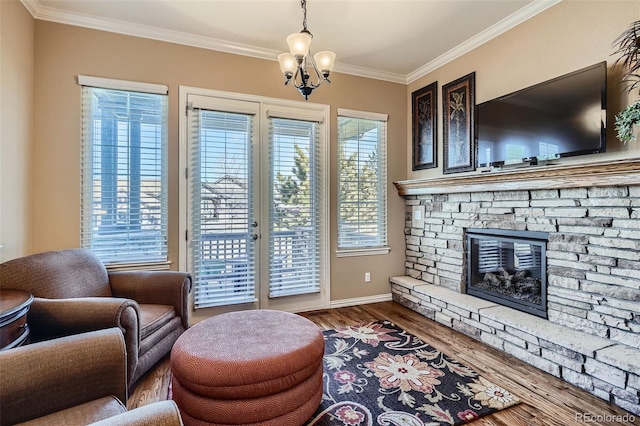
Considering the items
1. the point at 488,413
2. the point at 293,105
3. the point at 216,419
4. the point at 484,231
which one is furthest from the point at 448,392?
the point at 293,105

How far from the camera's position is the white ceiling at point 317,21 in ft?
8.92

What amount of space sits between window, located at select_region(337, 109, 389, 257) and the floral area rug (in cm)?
143

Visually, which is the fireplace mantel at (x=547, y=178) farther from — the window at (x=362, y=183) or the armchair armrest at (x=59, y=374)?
the armchair armrest at (x=59, y=374)

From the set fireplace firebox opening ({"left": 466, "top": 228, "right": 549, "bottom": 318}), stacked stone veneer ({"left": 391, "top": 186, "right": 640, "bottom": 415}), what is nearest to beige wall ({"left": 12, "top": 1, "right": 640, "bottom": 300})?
stacked stone veneer ({"left": 391, "top": 186, "right": 640, "bottom": 415})

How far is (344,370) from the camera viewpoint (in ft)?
7.98

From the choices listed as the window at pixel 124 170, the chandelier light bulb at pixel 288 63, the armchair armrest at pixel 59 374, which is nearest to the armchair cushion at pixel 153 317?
the window at pixel 124 170

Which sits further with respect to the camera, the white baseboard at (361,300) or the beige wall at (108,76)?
the white baseboard at (361,300)

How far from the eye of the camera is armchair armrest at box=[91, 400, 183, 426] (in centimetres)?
97

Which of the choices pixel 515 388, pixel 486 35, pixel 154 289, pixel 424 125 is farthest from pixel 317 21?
pixel 515 388

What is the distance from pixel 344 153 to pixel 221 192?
1587mm

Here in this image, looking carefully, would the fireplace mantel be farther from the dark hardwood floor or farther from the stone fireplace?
the dark hardwood floor

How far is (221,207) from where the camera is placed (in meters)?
3.35

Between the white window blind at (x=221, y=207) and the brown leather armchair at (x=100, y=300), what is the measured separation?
2.02ft

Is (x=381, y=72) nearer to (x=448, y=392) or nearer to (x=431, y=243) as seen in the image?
(x=431, y=243)
